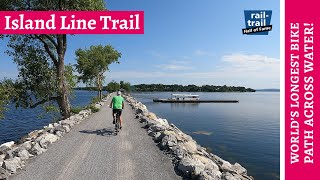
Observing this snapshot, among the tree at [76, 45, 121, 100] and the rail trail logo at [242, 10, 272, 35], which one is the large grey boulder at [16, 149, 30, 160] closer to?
the rail trail logo at [242, 10, 272, 35]

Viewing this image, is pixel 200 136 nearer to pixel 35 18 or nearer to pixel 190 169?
pixel 35 18

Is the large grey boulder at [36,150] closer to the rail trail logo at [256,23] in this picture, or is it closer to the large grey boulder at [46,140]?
the large grey boulder at [46,140]

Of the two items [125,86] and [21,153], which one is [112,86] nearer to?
[125,86]

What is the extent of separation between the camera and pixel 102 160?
39.1 ft

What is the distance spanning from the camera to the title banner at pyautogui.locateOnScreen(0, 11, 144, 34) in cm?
1913

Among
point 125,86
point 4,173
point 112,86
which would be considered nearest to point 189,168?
point 4,173

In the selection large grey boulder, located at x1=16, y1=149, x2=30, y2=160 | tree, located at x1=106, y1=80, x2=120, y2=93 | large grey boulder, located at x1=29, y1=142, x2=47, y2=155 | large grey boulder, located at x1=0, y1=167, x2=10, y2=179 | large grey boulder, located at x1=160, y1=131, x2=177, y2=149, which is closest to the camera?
large grey boulder, located at x1=0, y1=167, x2=10, y2=179
